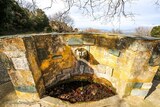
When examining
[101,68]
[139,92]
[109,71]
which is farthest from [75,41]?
[139,92]

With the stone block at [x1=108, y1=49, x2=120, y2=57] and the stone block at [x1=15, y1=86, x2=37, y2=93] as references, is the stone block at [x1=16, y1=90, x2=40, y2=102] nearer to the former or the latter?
the stone block at [x1=15, y1=86, x2=37, y2=93]

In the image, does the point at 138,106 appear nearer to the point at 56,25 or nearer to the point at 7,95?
the point at 7,95

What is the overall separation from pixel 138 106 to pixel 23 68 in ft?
5.98

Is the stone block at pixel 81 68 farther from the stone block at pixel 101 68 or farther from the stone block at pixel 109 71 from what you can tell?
the stone block at pixel 109 71

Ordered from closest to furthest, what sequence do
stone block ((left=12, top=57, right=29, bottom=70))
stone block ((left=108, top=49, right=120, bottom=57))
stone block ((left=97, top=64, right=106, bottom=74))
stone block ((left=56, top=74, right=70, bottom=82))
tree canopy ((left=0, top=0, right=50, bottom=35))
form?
stone block ((left=12, top=57, right=29, bottom=70))
stone block ((left=108, top=49, right=120, bottom=57))
stone block ((left=97, top=64, right=106, bottom=74))
stone block ((left=56, top=74, right=70, bottom=82))
tree canopy ((left=0, top=0, right=50, bottom=35))

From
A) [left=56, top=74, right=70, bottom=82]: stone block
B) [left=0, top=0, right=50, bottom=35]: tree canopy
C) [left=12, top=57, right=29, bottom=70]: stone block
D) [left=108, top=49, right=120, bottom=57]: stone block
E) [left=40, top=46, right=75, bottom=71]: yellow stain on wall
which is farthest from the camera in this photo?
[left=0, top=0, right=50, bottom=35]: tree canopy

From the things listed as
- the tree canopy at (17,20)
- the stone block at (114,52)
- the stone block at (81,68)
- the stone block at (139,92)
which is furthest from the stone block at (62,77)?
the tree canopy at (17,20)

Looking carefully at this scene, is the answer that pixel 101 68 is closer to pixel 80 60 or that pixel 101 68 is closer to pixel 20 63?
pixel 80 60

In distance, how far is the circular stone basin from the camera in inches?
105

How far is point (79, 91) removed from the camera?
2.87 meters

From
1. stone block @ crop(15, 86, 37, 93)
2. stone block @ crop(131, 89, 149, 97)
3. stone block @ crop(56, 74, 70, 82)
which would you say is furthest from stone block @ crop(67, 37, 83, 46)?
stone block @ crop(131, 89, 149, 97)

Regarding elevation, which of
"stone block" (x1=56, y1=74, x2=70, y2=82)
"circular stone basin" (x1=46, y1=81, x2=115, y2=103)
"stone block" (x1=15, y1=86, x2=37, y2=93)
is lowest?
"circular stone basin" (x1=46, y1=81, x2=115, y2=103)

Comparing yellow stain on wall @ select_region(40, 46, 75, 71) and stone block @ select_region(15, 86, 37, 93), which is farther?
yellow stain on wall @ select_region(40, 46, 75, 71)

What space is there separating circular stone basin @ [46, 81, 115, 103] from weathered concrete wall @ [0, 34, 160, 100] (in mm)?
147
